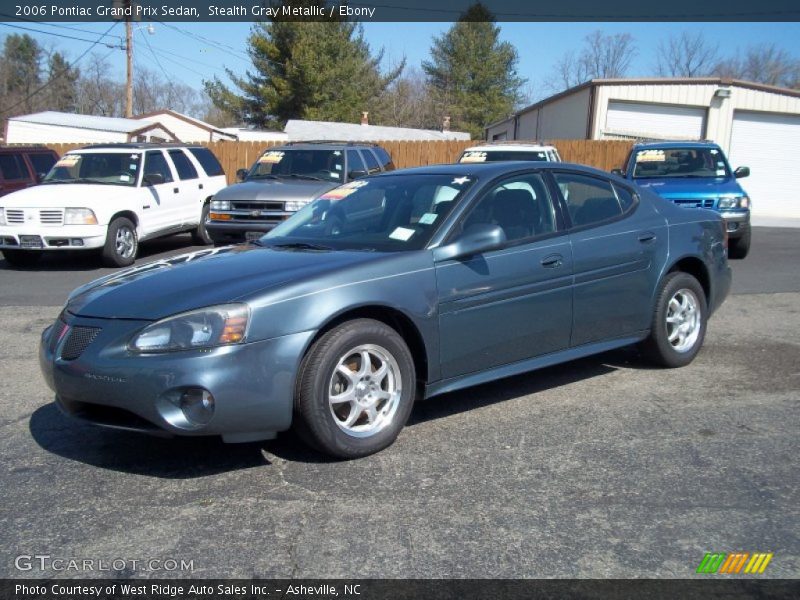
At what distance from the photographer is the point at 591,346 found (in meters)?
5.36

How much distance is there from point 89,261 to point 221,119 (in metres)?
52.2

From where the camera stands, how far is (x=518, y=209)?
5137 mm

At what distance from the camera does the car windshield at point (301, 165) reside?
12.5 meters

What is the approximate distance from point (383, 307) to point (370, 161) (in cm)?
915

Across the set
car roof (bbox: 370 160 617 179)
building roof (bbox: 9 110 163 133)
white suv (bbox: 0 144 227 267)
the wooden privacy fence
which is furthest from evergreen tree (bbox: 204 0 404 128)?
car roof (bbox: 370 160 617 179)

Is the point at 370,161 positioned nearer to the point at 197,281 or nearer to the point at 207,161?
the point at 207,161

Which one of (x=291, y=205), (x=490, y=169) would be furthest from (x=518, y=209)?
(x=291, y=205)

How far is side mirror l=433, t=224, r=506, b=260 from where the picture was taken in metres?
4.59

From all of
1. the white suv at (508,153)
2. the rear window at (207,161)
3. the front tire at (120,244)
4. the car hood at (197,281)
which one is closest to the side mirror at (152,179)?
the front tire at (120,244)

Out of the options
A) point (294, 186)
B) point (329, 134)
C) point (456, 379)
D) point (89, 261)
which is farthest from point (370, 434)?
point (329, 134)

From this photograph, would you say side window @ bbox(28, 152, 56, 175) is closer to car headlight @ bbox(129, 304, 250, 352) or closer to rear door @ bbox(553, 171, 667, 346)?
rear door @ bbox(553, 171, 667, 346)

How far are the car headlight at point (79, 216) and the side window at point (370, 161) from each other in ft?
14.1

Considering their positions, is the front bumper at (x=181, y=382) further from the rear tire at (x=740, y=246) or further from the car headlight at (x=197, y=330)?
the rear tire at (x=740, y=246)

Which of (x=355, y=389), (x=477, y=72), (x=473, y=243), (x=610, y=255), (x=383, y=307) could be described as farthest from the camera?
(x=477, y=72)
